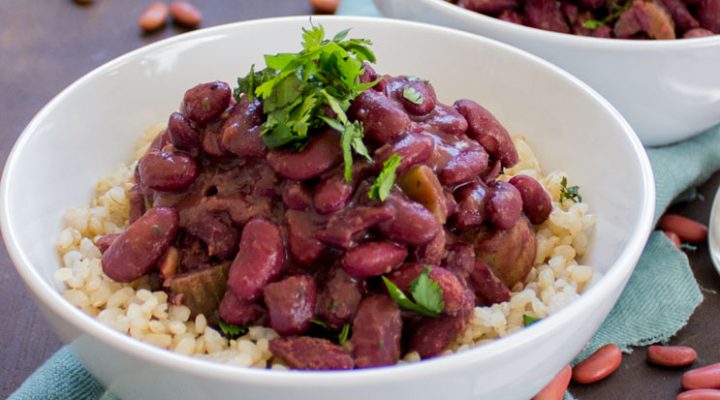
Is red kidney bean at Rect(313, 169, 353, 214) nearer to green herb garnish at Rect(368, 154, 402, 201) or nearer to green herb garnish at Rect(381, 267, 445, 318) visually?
green herb garnish at Rect(368, 154, 402, 201)

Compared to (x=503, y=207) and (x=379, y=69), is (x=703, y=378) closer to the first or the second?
(x=503, y=207)

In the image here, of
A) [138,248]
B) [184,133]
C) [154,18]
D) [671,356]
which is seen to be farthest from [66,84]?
[671,356]

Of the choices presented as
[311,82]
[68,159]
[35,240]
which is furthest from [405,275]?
[68,159]

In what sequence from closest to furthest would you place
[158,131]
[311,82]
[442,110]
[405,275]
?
[405,275] → [311,82] → [442,110] → [158,131]

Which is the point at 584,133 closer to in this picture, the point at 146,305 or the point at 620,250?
the point at 620,250

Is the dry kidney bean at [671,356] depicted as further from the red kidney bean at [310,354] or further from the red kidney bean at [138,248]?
the red kidney bean at [138,248]

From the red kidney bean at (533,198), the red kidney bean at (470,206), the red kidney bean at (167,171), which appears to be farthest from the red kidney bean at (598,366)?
the red kidney bean at (167,171)

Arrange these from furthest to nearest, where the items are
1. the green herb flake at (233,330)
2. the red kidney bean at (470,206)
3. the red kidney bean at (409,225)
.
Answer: the red kidney bean at (470,206) < the green herb flake at (233,330) < the red kidney bean at (409,225)
